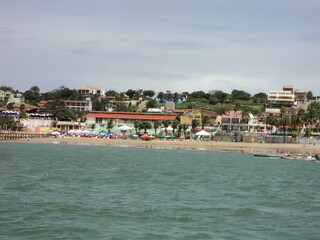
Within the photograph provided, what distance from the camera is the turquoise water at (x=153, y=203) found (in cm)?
2023

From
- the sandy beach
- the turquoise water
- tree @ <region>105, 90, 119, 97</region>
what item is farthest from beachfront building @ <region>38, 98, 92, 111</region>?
the turquoise water

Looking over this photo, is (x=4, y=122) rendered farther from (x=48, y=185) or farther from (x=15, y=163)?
(x=48, y=185)

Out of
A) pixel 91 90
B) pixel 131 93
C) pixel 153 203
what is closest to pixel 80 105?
pixel 131 93

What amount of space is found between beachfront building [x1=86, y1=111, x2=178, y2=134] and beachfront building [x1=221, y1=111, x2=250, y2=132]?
35.2 feet

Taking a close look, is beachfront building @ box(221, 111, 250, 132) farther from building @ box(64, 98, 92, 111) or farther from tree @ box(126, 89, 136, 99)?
tree @ box(126, 89, 136, 99)

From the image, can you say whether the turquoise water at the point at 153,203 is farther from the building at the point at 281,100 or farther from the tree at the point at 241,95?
the tree at the point at 241,95

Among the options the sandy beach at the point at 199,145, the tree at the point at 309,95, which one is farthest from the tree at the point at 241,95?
the sandy beach at the point at 199,145

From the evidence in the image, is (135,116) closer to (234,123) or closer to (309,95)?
(234,123)

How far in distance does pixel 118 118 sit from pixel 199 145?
96.0 ft

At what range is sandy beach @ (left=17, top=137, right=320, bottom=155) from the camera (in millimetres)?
73750

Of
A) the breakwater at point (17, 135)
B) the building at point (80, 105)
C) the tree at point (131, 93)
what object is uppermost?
the tree at point (131, 93)

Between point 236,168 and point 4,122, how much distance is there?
62.0 meters

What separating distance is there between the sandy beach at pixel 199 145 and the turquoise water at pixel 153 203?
30.2 meters

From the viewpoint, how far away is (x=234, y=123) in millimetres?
97125
